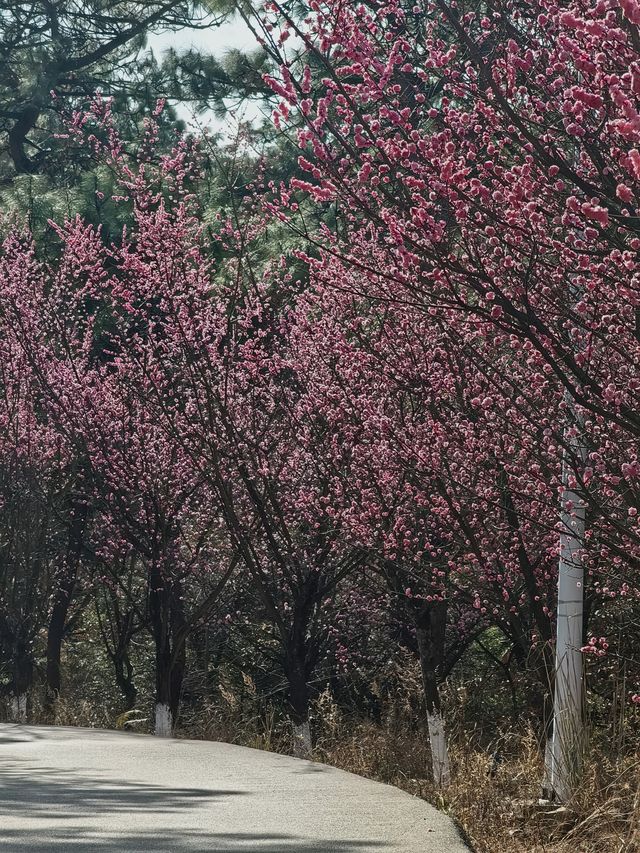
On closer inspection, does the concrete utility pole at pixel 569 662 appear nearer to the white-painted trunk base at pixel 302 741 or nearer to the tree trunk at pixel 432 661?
the tree trunk at pixel 432 661

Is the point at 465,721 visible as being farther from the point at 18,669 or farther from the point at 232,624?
the point at 18,669

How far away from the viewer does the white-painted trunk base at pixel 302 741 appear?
13180mm

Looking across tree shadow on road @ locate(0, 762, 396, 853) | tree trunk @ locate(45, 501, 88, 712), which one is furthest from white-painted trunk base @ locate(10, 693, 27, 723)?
tree shadow on road @ locate(0, 762, 396, 853)

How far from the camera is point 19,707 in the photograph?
20203mm

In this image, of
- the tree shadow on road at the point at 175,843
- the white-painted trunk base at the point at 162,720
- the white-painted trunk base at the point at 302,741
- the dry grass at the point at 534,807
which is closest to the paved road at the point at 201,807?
the tree shadow on road at the point at 175,843

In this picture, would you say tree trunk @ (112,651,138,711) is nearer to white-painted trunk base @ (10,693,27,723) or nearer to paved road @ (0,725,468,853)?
white-painted trunk base @ (10,693,27,723)

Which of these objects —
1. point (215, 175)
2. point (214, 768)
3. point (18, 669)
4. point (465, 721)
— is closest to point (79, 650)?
point (18, 669)

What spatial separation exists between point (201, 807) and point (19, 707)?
13.7 meters

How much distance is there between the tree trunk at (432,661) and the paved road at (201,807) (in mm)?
1791

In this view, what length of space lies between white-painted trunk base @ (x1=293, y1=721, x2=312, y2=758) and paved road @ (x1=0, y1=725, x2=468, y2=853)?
8.45 ft

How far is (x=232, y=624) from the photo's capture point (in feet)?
62.7

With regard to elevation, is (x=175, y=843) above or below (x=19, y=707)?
below

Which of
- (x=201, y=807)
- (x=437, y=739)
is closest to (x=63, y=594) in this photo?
(x=437, y=739)

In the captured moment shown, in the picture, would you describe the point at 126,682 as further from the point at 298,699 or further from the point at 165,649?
the point at 298,699
